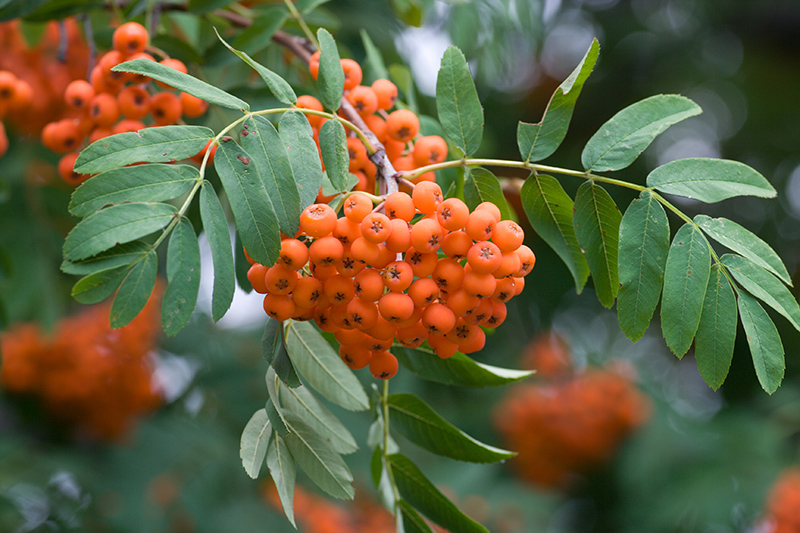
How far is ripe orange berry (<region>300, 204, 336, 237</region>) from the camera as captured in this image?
41.3 inches

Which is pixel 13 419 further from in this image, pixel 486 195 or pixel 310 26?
pixel 486 195

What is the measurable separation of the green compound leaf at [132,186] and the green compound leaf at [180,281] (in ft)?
0.25

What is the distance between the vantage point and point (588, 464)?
432 cm

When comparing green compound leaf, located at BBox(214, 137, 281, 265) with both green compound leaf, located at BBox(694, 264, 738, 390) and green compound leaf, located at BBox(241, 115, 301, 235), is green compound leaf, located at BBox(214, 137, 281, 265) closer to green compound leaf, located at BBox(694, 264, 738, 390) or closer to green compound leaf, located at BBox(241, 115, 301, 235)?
green compound leaf, located at BBox(241, 115, 301, 235)

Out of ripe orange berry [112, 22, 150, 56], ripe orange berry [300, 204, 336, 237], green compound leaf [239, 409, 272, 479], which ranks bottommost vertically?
green compound leaf [239, 409, 272, 479]

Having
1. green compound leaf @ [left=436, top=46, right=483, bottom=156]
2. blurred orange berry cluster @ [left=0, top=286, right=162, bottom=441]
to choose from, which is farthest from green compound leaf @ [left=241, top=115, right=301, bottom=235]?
blurred orange berry cluster @ [left=0, top=286, right=162, bottom=441]

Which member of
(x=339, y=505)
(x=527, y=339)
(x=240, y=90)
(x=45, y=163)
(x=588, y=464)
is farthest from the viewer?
(x=527, y=339)

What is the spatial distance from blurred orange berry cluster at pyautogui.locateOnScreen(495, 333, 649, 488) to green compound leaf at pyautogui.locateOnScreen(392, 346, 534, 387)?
Answer: 3.02 meters

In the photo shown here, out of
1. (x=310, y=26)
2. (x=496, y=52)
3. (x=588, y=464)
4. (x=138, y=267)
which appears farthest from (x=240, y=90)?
(x=588, y=464)

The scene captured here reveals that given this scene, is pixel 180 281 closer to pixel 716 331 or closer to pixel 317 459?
pixel 317 459

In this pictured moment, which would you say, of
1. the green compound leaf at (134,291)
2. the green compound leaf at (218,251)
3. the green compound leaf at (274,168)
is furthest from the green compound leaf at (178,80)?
the green compound leaf at (134,291)

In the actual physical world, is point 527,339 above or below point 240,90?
below

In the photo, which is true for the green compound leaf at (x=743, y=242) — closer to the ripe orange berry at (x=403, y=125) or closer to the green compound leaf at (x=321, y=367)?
the ripe orange berry at (x=403, y=125)

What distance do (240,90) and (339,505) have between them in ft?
8.58
